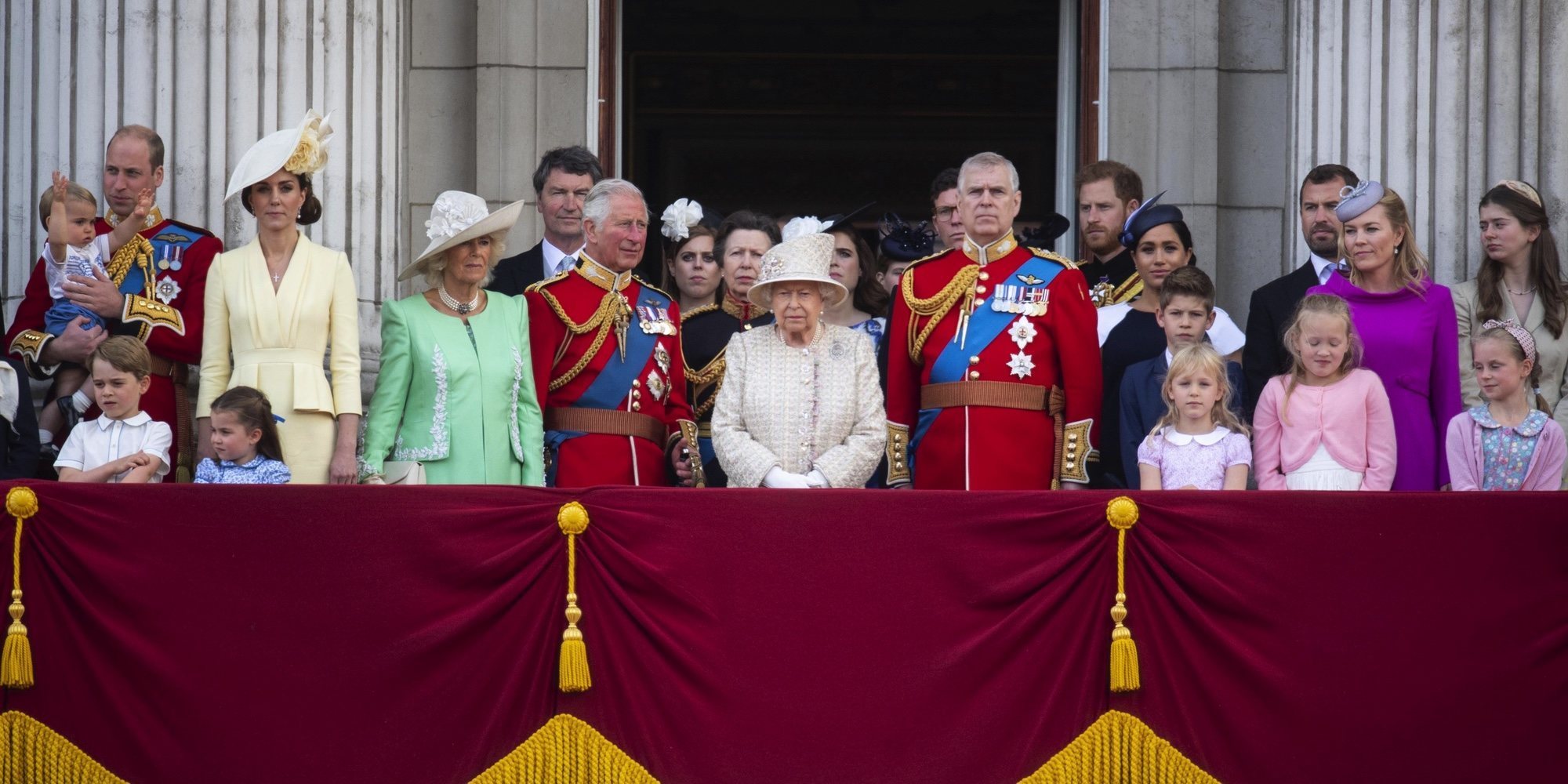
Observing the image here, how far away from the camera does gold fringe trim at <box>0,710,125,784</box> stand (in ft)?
18.1

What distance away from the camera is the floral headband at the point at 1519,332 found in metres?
6.59

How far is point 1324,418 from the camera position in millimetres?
6277

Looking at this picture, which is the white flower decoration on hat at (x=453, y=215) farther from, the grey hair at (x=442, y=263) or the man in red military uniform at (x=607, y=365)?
the man in red military uniform at (x=607, y=365)

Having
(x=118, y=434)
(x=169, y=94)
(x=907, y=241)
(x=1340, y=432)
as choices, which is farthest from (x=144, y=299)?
(x=1340, y=432)

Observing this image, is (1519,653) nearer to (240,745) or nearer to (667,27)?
(240,745)

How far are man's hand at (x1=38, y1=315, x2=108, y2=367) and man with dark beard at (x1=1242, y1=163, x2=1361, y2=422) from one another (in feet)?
12.5

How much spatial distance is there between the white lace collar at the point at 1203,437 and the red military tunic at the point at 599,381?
167 cm

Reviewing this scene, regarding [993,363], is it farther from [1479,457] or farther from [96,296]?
[96,296]

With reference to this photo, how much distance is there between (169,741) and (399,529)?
2.74ft

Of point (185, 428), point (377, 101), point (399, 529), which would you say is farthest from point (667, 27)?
point (399, 529)

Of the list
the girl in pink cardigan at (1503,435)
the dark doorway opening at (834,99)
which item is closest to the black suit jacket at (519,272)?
the girl in pink cardigan at (1503,435)

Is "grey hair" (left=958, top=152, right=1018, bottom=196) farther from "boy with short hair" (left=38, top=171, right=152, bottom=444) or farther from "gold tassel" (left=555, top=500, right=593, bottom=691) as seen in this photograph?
"boy with short hair" (left=38, top=171, right=152, bottom=444)

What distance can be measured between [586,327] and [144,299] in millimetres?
1492

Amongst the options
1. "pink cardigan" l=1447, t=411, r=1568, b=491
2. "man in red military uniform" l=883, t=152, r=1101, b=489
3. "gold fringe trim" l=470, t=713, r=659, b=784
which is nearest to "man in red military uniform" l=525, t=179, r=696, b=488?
"man in red military uniform" l=883, t=152, r=1101, b=489
